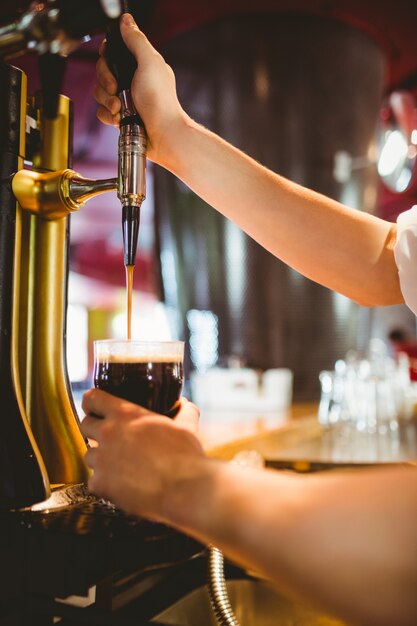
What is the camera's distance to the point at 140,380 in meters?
0.74

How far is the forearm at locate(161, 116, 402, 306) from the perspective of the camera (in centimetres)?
114

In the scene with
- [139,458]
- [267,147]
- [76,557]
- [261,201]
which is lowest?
[76,557]

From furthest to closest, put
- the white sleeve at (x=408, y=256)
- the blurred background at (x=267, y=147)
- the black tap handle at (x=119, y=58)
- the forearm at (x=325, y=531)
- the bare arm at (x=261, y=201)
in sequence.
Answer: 1. the blurred background at (x=267, y=147)
2. the white sleeve at (x=408, y=256)
3. the bare arm at (x=261, y=201)
4. the black tap handle at (x=119, y=58)
5. the forearm at (x=325, y=531)

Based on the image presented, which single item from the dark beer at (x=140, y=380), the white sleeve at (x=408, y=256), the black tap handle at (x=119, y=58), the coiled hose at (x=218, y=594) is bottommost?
the coiled hose at (x=218, y=594)

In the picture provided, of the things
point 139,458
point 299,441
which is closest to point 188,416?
point 139,458

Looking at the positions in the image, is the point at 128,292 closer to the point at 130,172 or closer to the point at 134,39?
Result: the point at 130,172

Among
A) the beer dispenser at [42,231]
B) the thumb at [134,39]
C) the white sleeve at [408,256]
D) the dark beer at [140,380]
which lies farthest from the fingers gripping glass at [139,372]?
the white sleeve at [408,256]

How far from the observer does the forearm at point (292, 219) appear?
1.14 metres

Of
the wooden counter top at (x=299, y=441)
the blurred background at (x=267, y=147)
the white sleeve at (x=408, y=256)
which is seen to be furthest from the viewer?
the blurred background at (x=267, y=147)

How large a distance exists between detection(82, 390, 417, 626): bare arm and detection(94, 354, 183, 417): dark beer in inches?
5.9

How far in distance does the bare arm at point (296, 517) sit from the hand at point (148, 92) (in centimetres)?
64

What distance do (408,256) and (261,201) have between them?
31 cm

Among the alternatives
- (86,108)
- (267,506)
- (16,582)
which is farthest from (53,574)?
(86,108)

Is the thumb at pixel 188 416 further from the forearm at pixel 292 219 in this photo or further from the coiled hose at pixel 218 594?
the forearm at pixel 292 219
